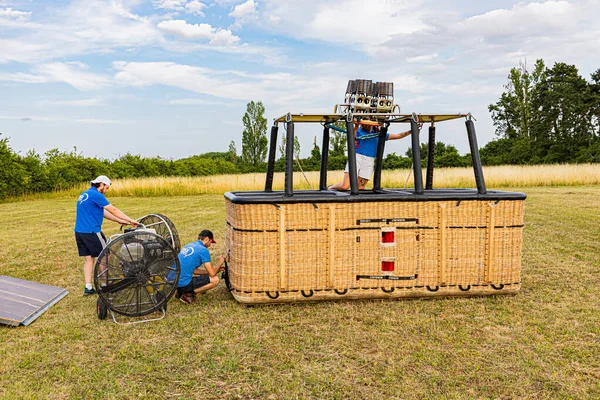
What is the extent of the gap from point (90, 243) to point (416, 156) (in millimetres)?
3496

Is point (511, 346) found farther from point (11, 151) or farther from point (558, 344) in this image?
point (11, 151)

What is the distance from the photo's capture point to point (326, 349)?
392 cm

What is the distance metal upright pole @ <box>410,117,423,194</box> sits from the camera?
5020 millimetres

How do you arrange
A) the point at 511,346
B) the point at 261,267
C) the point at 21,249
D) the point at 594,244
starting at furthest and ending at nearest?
the point at 21,249
the point at 594,244
the point at 261,267
the point at 511,346

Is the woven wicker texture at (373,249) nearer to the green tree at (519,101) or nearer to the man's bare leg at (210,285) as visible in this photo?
Answer: the man's bare leg at (210,285)

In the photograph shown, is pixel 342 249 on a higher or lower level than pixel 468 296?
higher

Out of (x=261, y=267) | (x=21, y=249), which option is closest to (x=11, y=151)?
(x=21, y=249)

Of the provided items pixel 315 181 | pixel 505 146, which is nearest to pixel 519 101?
pixel 505 146

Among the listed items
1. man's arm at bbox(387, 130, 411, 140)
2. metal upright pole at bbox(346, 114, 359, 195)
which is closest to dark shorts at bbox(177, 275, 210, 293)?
metal upright pole at bbox(346, 114, 359, 195)

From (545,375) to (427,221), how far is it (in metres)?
1.83

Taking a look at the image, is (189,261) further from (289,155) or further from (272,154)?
(272,154)

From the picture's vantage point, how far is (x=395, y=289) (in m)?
5.02

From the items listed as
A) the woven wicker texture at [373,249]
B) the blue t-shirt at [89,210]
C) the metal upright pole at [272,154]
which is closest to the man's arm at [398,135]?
the woven wicker texture at [373,249]

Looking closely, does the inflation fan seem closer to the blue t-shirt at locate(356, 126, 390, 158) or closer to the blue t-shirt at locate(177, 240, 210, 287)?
the blue t-shirt at locate(177, 240, 210, 287)
